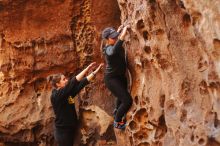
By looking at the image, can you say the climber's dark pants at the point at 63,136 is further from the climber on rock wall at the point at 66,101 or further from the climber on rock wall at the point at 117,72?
the climber on rock wall at the point at 117,72

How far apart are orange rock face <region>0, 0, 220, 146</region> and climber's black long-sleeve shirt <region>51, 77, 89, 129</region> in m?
0.68

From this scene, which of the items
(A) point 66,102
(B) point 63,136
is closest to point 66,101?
(A) point 66,102

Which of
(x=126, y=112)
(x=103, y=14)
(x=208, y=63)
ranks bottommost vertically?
(x=126, y=112)

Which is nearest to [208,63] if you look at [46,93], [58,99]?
[58,99]

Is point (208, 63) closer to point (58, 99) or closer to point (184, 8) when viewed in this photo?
point (184, 8)

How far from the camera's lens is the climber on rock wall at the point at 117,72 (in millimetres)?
5059

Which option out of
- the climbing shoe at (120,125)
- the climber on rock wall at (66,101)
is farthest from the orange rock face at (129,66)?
the climber on rock wall at (66,101)

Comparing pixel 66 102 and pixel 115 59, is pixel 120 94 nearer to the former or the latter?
pixel 115 59

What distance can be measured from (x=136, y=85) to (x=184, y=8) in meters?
1.39

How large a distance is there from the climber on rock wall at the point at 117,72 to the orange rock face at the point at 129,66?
0.10 metres

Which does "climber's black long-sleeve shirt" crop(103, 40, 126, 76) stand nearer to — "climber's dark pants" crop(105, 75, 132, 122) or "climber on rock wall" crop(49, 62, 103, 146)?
"climber's dark pants" crop(105, 75, 132, 122)

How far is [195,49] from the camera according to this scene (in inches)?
161

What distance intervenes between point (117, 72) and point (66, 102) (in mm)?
953

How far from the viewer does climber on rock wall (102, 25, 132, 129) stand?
5059mm
